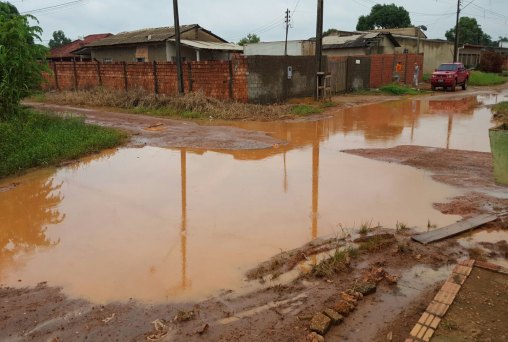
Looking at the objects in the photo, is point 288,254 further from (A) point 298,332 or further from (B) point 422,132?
(B) point 422,132

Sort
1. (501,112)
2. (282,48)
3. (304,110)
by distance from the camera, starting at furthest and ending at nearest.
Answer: (282,48) < (304,110) < (501,112)

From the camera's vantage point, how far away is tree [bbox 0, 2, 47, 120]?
11516mm

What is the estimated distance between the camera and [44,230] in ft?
20.6

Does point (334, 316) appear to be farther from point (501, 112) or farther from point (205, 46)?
point (205, 46)

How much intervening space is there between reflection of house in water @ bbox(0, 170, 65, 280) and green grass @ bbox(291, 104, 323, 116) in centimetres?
1006

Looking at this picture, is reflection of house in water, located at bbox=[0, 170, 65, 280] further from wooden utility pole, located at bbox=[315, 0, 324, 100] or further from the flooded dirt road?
wooden utility pole, located at bbox=[315, 0, 324, 100]

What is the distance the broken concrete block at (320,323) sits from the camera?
3.55 m

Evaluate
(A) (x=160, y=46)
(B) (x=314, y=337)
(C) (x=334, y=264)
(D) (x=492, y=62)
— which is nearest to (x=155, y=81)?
(A) (x=160, y=46)

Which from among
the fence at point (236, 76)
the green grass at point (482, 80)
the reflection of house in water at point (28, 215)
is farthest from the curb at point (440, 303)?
the green grass at point (482, 80)

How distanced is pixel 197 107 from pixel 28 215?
1076 cm

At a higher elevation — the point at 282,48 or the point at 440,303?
the point at 282,48

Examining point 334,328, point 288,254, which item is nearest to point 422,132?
point 288,254

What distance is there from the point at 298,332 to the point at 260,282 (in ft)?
3.34

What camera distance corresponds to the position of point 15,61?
11.6m
